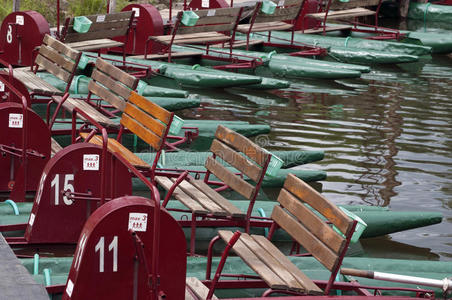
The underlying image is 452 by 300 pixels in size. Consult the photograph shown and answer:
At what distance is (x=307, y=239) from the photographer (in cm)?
575

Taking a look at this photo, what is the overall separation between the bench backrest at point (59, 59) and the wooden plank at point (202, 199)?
286 centimetres

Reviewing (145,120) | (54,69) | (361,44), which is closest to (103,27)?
(54,69)

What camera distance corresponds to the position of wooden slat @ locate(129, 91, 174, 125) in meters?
7.35

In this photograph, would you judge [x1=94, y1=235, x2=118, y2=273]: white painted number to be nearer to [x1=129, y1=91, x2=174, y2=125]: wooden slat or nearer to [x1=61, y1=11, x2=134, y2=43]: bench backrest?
[x1=129, y1=91, x2=174, y2=125]: wooden slat

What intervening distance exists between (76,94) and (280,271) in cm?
587

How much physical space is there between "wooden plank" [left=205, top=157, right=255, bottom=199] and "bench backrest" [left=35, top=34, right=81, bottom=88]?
2791 mm

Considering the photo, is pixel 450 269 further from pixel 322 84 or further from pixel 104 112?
pixel 322 84

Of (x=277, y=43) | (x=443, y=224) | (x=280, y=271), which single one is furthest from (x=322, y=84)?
(x=280, y=271)

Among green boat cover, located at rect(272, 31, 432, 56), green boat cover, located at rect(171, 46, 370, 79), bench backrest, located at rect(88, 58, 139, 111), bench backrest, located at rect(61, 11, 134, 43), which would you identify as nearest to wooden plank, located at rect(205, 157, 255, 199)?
bench backrest, located at rect(88, 58, 139, 111)

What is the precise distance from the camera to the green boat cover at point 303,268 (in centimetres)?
587

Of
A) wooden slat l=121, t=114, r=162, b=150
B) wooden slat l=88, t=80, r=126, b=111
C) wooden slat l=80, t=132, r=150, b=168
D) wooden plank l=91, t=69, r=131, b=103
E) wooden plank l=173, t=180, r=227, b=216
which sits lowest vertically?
wooden plank l=173, t=180, r=227, b=216

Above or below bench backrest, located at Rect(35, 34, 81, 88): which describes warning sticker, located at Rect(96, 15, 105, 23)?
above

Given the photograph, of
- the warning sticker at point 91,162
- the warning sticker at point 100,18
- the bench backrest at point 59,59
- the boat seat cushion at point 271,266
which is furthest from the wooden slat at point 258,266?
the warning sticker at point 100,18

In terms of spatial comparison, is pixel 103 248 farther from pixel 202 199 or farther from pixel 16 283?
pixel 202 199
